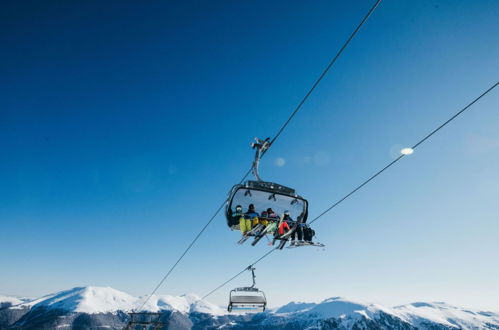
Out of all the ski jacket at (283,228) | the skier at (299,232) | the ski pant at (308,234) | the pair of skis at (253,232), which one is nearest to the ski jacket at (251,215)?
the pair of skis at (253,232)

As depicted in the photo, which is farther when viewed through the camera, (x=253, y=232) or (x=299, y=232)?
(x=299, y=232)

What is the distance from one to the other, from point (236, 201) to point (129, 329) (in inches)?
1007

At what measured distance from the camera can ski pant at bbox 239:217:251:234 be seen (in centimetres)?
1121

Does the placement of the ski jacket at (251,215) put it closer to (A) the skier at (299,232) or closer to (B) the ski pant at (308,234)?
(A) the skier at (299,232)

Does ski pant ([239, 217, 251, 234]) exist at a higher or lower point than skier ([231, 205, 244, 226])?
lower

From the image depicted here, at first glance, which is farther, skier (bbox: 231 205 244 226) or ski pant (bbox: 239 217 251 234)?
skier (bbox: 231 205 244 226)

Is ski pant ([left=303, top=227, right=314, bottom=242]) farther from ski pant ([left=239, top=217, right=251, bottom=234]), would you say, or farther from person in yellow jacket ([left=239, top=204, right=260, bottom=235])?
ski pant ([left=239, top=217, right=251, bottom=234])

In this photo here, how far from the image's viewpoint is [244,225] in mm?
11211

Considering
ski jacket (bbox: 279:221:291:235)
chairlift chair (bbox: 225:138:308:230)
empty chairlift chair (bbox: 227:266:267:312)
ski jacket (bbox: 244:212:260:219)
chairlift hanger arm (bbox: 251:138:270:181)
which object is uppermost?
chairlift hanger arm (bbox: 251:138:270:181)

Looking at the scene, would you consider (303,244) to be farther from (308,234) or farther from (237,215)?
(237,215)

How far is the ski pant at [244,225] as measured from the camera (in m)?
11.2

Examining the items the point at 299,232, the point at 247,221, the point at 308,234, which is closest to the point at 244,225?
the point at 247,221

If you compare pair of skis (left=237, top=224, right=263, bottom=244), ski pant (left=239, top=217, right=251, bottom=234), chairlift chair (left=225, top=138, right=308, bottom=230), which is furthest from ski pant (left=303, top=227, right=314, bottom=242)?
ski pant (left=239, top=217, right=251, bottom=234)

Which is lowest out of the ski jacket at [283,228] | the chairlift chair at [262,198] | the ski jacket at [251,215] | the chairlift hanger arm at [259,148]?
the ski jacket at [283,228]
